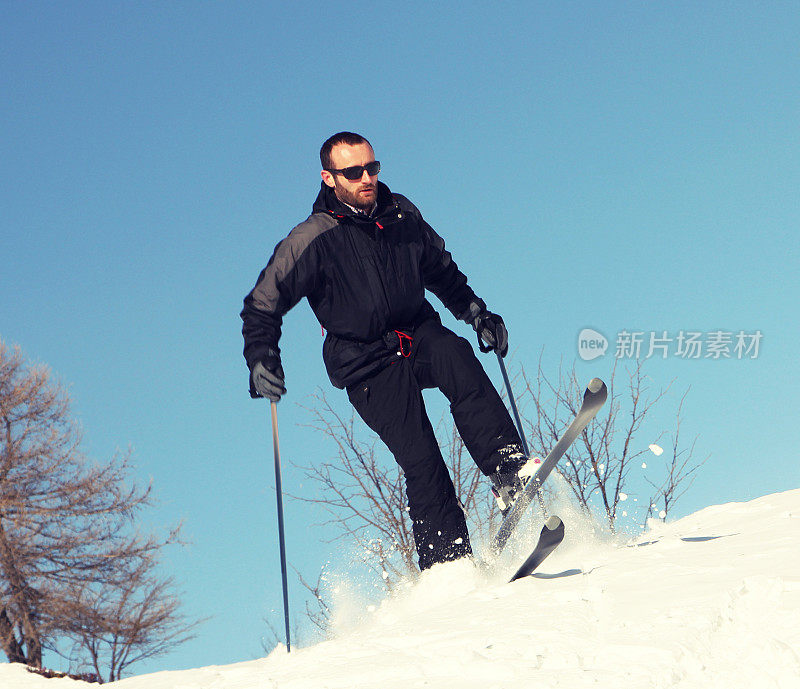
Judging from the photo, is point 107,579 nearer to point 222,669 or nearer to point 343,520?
point 343,520

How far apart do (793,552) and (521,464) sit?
1386 millimetres

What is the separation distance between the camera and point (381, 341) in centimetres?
457

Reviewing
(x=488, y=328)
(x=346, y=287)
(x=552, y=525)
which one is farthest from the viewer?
(x=488, y=328)

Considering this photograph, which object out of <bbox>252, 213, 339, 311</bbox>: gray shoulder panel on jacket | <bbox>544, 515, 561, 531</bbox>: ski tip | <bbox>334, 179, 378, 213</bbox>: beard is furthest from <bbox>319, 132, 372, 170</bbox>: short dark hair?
<bbox>544, 515, 561, 531</bbox>: ski tip

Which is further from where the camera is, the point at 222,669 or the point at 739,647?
the point at 222,669

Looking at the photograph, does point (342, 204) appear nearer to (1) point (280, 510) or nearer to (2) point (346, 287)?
(2) point (346, 287)

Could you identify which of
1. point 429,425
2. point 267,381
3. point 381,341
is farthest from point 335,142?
point 429,425

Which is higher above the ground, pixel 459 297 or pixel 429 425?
pixel 459 297

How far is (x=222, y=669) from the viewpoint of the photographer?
451 cm

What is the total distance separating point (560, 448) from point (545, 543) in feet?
1.97

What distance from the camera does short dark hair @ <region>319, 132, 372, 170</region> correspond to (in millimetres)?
4680

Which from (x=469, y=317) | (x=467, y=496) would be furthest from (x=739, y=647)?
(x=467, y=496)

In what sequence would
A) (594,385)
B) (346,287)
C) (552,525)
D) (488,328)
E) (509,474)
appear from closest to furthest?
(552,525)
(594,385)
(509,474)
(346,287)
(488,328)

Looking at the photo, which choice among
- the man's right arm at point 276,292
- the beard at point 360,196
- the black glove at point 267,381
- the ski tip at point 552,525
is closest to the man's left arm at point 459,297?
the beard at point 360,196
